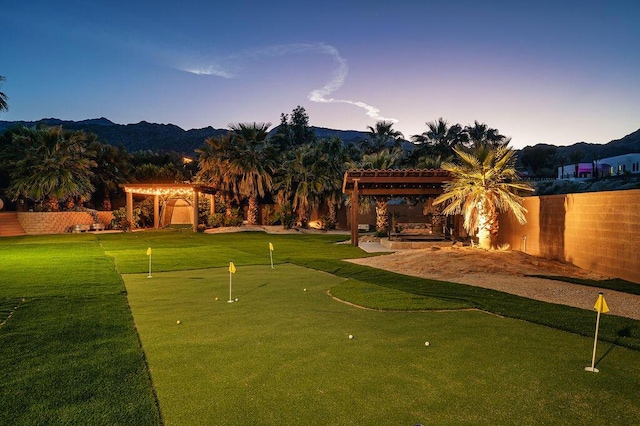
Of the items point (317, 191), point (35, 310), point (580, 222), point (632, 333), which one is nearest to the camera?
point (632, 333)

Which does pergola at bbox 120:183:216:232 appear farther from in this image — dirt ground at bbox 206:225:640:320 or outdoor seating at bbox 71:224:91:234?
dirt ground at bbox 206:225:640:320

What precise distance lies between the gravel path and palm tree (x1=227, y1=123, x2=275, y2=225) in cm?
2053

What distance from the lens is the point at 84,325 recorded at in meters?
6.55

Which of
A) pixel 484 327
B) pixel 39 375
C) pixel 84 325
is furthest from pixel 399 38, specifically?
pixel 39 375

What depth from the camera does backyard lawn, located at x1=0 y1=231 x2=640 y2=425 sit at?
3.66 m

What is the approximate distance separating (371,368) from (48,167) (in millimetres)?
34847

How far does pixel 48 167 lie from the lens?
1261 inches

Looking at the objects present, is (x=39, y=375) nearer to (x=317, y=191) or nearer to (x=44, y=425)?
(x=44, y=425)

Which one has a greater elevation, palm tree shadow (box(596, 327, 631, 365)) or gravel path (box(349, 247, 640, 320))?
palm tree shadow (box(596, 327, 631, 365))

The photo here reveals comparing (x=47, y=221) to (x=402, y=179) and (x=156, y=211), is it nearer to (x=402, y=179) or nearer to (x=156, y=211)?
(x=156, y=211)

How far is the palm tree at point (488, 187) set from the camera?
1409 cm

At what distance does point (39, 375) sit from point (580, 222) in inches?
529

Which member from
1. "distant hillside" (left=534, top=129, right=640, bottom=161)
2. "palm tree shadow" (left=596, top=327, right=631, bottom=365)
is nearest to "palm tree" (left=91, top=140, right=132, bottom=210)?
"palm tree shadow" (left=596, top=327, right=631, bottom=365)

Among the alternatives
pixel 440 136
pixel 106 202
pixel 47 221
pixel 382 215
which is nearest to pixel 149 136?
pixel 106 202
